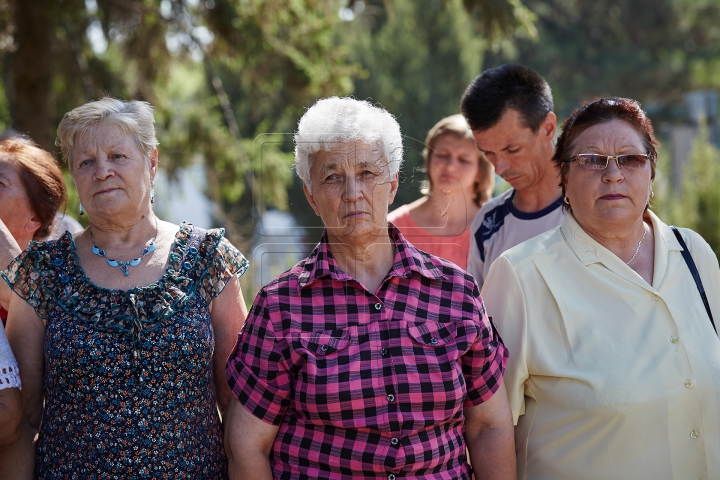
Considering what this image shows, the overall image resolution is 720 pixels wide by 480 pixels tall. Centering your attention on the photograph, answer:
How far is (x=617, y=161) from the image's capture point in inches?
94.3

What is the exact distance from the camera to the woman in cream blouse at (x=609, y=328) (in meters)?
2.24

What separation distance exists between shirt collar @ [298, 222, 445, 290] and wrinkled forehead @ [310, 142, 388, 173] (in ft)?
0.77

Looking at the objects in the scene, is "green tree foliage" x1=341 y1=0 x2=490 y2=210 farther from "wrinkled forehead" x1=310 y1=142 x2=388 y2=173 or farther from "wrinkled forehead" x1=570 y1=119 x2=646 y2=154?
"wrinkled forehead" x1=310 y1=142 x2=388 y2=173

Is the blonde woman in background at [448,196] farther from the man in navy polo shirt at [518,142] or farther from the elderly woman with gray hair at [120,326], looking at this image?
the elderly woman with gray hair at [120,326]

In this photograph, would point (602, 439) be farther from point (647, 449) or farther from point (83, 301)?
point (83, 301)

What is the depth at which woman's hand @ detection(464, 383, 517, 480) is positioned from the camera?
2.27 meters

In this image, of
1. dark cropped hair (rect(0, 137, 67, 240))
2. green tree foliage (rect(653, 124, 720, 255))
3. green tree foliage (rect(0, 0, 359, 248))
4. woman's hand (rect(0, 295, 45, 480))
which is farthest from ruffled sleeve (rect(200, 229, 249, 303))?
green tree foliage (rect(653, 124, 720, 255))

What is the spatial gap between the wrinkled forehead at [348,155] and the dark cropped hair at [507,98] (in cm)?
107

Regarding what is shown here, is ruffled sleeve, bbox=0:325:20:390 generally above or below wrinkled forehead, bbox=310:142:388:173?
below

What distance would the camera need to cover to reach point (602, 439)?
226cm

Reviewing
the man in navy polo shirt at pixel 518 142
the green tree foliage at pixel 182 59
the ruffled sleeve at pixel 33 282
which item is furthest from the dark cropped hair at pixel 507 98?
the green tree foliage at pixel 182 59

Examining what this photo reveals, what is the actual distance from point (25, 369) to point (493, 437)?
149 cm

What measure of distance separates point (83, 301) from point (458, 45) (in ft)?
61.4

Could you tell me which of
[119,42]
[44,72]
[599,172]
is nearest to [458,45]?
[119,42]
